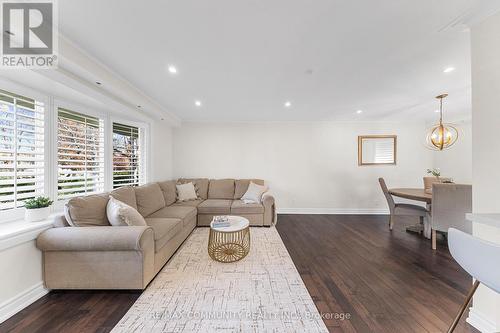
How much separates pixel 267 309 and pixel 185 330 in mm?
686

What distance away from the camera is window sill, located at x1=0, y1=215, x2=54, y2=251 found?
5.15 ft

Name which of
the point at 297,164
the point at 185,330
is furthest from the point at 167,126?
the point at 185,330

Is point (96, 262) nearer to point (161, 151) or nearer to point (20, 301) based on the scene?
point (20, 301)

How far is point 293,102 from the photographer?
338 centimetres

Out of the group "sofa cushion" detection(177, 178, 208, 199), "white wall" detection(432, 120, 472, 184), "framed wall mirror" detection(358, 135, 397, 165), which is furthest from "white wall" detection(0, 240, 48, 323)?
"white wall" detection(432, 120, 472, 184)

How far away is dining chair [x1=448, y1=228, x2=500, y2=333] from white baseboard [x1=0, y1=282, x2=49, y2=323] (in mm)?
3256

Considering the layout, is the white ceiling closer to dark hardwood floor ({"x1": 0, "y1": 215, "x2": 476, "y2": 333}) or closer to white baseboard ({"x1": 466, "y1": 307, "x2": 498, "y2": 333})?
white baseboard ({"x1": 466, "y1": 307, "x2": 498, "y2": 333})

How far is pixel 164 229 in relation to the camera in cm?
232

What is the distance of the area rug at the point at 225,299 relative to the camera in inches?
58.7

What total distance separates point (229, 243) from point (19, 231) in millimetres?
2136

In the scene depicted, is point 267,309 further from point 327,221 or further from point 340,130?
point 340,130

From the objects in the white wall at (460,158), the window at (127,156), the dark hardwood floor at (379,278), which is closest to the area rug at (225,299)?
the dark hardwood floor at (379,278)

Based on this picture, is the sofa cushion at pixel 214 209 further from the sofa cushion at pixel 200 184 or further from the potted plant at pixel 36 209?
the potted plant at pixel 36 209

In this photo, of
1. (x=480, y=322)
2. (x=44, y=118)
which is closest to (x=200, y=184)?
(x=44, y=118)
